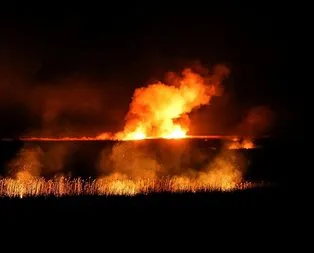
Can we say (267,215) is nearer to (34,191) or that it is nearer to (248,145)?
(34,191)

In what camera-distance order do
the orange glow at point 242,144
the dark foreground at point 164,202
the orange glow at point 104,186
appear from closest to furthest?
the dark foreground at point 164,202 → the orange glow at point 104,186 → the orange glow at point 242,144

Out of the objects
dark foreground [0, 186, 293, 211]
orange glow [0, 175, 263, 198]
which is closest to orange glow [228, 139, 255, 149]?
orange glow [0, 175, 263, 198]

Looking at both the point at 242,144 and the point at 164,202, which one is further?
the point at 242,144

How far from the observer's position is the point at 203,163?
23828mm

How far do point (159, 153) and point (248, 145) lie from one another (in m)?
8.01

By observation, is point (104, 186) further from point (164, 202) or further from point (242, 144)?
point (242, 144)

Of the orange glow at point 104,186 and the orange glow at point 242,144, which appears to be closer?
the orange glow at point 104,186

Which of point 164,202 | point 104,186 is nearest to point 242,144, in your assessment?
point 104,186

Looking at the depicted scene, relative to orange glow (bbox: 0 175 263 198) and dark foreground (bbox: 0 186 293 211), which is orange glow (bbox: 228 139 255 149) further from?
dark foreground (bbox: 0 186 293 211)

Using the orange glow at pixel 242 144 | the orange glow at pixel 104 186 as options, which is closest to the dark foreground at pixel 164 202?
the orange glow at pixel 104 186

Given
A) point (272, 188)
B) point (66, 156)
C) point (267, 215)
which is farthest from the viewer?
point (66, 156)

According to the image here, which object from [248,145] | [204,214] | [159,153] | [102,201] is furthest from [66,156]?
[248,145]

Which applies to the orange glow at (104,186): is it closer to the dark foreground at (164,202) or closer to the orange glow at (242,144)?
the dark foreground at (164,202)

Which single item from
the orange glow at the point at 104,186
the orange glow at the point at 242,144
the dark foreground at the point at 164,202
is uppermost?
the orange glow at the point at 242,144
